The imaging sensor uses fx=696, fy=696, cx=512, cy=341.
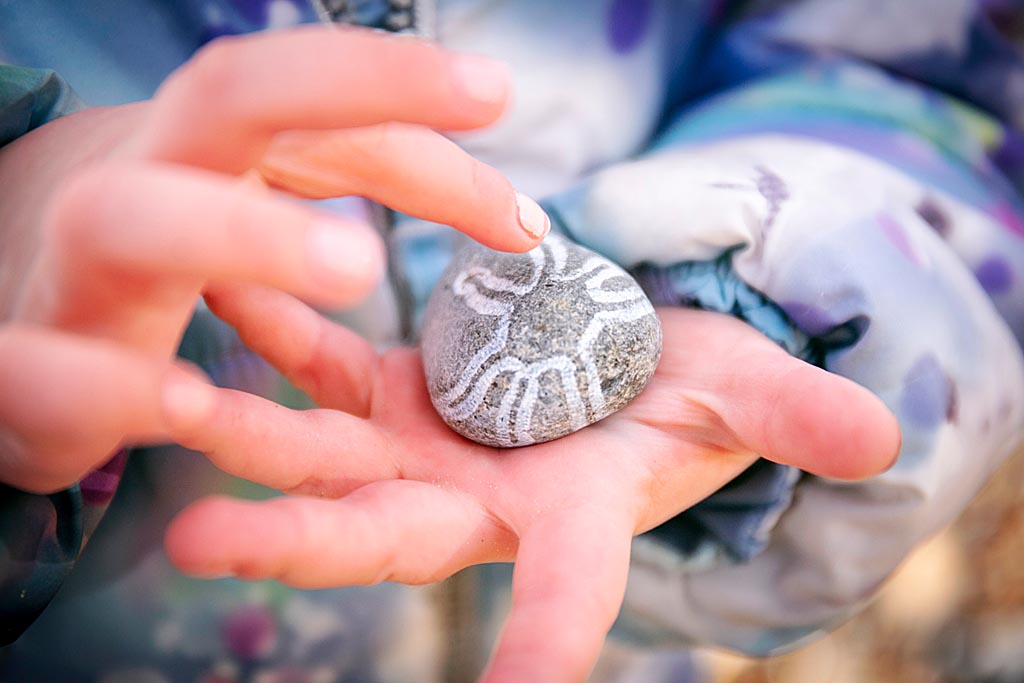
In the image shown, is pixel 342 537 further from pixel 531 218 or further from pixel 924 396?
pixel 924 396

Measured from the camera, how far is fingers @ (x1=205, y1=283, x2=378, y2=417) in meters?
0.50

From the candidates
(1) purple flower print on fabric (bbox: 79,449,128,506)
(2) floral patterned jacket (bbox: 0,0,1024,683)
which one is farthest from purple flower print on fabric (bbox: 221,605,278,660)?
(1) purple flower print on fabric (bbox: 79,449,128,506)

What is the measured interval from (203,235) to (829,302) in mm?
421

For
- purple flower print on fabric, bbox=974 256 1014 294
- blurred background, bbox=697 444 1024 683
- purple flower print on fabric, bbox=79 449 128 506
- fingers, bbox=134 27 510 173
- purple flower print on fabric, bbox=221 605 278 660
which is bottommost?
blurred background, bbox=697 444 1024 683

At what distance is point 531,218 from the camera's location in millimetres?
414

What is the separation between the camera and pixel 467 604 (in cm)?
73

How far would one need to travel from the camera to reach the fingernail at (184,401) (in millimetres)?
317

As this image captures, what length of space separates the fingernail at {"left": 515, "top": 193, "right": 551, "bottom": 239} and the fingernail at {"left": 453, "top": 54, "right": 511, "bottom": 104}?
0.09 meters

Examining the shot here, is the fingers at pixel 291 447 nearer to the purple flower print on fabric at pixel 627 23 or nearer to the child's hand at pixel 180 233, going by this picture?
the child's hand at pixel 180 233

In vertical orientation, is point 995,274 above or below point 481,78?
below

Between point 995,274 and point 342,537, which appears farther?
point 995,274

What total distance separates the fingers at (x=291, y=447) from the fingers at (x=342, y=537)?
0.04m

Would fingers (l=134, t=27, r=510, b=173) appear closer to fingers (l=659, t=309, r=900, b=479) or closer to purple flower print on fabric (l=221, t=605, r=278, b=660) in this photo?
fingers (l=659, t=309, r=900, b=479)

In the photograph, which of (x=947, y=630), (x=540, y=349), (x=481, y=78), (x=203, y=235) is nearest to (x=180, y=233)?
(x=203, y=235)
